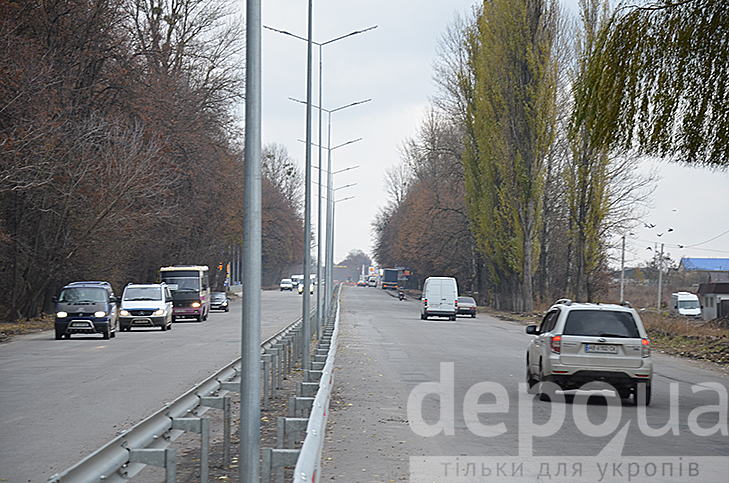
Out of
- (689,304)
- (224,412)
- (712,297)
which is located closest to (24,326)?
(224,412)

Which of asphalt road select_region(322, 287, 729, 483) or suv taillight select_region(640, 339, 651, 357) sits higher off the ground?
suv taillight select_region(640, 339, 651, 357)

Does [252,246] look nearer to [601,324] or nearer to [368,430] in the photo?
[368,430]

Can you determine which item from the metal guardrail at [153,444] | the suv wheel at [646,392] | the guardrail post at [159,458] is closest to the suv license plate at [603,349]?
the suv wheel at [646,392]

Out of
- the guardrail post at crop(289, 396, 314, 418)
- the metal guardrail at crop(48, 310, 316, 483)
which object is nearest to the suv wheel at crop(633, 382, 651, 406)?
the guardrail post at crop(289, 396, 314, 418)

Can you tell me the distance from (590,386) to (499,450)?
299 inches

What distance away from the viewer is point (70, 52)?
4012 cm

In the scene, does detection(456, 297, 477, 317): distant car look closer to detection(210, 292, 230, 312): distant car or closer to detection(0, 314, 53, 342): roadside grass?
detection(210, 292, 230, 312): distant car

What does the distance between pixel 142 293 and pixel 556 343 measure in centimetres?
2666

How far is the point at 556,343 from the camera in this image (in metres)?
14.5

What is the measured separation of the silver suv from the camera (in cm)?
1431

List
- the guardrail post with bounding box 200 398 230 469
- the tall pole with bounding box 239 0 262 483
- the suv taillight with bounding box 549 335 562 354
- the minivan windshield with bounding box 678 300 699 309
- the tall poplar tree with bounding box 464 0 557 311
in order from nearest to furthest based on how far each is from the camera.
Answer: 1. the tall pole with bounding box 239 0 262 483
2. the guardrail post with bounding box 200 398 230 469
3. the suv taillight with bounding box 549 335 562 354
4. the tall poplar tree with bounding box 464 0 557 311
5. the minivan windshield with bounding box 678 300 699 309

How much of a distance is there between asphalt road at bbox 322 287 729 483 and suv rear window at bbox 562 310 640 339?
1.18 meters

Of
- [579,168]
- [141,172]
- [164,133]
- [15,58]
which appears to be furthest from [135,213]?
[579,168]

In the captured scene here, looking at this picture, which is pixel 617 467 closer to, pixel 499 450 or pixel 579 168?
pixel 499 450
